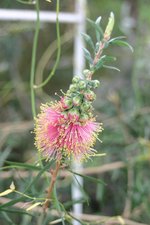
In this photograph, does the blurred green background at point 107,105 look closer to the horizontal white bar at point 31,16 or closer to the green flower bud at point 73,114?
the horizontal white bar at point 31,16

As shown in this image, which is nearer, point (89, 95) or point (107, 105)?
point (89, 95)

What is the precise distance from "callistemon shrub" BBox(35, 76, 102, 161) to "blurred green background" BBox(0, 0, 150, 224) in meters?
0.41

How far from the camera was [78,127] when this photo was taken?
18.7 inches

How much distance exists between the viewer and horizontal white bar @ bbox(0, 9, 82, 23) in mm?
1054

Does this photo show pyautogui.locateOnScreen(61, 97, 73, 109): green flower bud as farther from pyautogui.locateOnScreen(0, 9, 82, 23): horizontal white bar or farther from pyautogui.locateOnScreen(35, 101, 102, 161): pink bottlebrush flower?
pyautogui.locateOnScreen(0, 9, 82, 23): horizontal white bar

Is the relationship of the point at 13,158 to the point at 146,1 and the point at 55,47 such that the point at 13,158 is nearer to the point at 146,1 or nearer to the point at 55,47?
the point at 55,47

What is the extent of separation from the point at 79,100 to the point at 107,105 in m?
0.90

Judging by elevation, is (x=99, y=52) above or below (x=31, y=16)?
below

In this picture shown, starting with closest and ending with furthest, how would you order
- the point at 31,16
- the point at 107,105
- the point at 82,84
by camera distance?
the point at 82,84
the point at 31,16
the point at 107,105

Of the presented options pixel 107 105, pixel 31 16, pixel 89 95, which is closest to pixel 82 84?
pixel 89 95

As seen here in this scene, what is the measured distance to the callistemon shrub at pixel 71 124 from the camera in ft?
1.48

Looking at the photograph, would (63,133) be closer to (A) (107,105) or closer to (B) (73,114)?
(B) (73,114)

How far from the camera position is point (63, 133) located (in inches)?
18.3

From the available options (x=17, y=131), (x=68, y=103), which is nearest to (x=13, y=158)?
(x=17, y=131)
